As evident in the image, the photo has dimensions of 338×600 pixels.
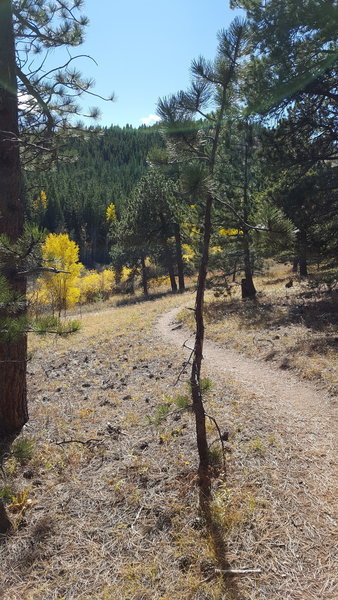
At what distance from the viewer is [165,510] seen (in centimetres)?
338

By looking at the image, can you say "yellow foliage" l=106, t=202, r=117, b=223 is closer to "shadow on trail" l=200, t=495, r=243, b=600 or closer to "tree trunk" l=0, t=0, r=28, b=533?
"tree trunk" l=0, t=0, r=28, b=533

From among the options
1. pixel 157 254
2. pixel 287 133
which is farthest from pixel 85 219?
pixel 287 133

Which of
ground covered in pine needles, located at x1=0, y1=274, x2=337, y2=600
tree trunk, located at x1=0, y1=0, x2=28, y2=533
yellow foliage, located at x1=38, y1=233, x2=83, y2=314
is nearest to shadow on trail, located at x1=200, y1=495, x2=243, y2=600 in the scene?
ground covered in pine needles, located at x1=0, y1=274, x2=337, y2=600

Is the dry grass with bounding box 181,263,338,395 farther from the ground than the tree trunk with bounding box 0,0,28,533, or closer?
closer

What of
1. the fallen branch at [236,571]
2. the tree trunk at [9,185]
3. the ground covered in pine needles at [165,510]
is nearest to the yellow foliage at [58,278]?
the tree trunk at [9,185]

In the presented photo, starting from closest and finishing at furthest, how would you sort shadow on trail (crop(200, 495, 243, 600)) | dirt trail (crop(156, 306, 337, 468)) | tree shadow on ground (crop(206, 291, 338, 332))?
Answer: shadow on trail (crop(200, 495, 243, 600))
dirt trail (crop(156, 306, 337, 468))
tree shadow on ground (crop(206, 291, 338, 332))

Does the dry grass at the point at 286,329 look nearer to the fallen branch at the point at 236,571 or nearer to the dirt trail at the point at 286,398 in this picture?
the dirt trail at the point at 286,398

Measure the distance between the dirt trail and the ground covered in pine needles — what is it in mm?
61

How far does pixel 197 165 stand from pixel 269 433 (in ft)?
10.1

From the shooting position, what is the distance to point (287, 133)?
963cm

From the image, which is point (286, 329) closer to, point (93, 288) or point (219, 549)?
point (219, 549)

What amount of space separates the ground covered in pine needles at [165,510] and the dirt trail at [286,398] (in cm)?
6

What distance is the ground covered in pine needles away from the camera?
2738mm

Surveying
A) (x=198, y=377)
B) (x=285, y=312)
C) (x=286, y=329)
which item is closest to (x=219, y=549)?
(x=198, y=377)
